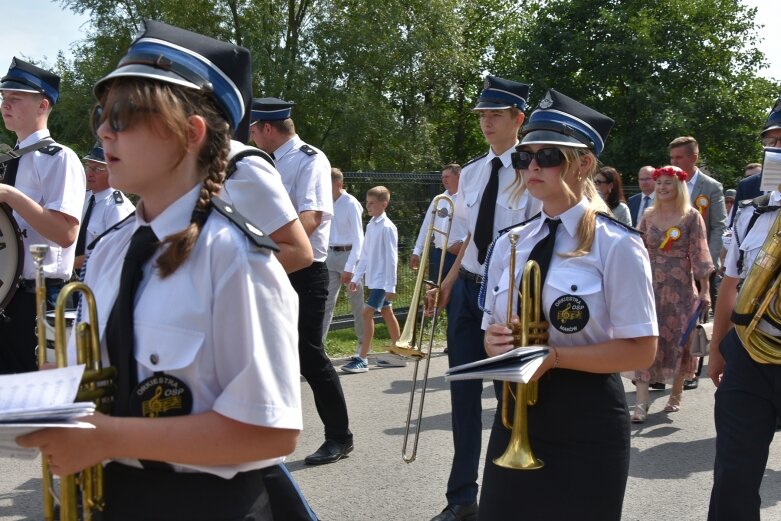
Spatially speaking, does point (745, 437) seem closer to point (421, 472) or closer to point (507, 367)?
point (507, 367)

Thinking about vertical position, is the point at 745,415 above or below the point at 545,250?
below

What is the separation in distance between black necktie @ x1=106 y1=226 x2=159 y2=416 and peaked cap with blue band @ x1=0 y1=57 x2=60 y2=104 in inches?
138

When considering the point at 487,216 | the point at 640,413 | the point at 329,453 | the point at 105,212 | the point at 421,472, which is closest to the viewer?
the point at 487,216

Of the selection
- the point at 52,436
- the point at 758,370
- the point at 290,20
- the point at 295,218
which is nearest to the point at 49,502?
the point at 52,436

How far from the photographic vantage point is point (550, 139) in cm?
327

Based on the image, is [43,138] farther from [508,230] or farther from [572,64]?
[572,64]

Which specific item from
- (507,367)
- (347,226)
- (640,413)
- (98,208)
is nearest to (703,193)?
(640,413)

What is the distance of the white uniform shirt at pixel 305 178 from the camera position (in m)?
5.40

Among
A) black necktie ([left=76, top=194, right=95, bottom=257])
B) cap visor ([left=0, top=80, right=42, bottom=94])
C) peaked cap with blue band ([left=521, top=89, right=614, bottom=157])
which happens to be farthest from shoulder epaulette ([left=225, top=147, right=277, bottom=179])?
black necktie ([left=76, top=194, right=95, bottom=257])

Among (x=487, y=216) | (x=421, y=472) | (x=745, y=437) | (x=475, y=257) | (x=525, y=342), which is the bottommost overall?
(x=421, y=472)

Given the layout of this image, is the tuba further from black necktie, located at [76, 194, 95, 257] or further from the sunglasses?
black necktie, located at [76, 194, 95, 257]

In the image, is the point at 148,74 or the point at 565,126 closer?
the point at 148,74

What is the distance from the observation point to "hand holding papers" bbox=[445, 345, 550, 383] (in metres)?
2.66

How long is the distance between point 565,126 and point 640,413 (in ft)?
14.6
